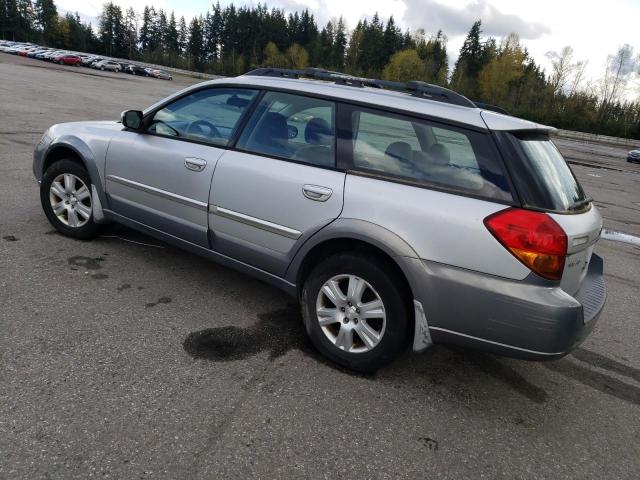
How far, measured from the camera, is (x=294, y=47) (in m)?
108

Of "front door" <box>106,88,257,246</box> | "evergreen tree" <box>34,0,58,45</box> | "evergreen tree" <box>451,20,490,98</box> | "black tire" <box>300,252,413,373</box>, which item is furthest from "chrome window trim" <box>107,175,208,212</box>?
"evergreen tree" <box>34,0,58,45</box>

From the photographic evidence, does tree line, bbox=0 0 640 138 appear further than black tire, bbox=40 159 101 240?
Yes

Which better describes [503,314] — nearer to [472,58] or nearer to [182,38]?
[472,58]

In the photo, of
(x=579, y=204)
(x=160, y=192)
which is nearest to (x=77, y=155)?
(x=160, y=192)

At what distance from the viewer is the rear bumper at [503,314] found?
2.53 meters

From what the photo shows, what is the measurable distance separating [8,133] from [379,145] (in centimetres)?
967

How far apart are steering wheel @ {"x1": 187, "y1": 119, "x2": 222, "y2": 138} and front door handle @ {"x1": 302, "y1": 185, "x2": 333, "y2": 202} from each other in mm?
948

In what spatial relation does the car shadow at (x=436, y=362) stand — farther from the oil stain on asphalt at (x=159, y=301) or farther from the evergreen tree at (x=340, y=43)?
the evergreen tree at (x=340, y=43)

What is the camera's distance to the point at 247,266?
3.54 metres

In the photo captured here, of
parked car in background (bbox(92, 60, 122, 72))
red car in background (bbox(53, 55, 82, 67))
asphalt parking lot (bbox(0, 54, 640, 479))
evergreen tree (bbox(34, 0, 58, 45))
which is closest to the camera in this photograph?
asphalt parking lot (bbox(0, 54, 640, 479))

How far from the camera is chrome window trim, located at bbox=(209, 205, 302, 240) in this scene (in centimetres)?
320

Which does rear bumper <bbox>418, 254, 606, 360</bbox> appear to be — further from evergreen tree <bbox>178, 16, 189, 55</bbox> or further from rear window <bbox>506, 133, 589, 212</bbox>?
evergreen tree <bbox>178, 16, 189, 55</bbox>

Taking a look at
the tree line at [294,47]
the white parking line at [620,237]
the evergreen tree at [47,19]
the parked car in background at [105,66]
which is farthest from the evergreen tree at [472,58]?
the white parking line at [620,237]

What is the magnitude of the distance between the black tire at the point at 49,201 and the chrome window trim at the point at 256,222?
5.22 feet
